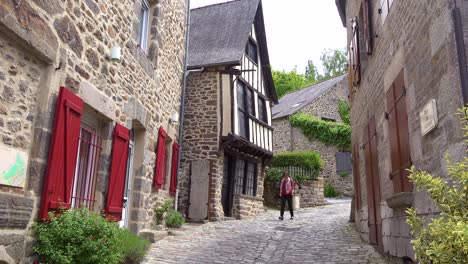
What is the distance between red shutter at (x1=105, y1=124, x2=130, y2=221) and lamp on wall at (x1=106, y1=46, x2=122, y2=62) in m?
0.93

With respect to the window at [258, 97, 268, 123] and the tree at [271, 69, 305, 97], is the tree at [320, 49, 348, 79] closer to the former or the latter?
the tree at [271, 69, 305, 97]

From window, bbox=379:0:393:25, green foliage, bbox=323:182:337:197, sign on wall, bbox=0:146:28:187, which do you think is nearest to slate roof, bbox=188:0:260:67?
window, bbox=379:0:393:25

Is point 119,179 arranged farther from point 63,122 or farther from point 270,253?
point 270,253

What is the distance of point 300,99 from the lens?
79.5 feet

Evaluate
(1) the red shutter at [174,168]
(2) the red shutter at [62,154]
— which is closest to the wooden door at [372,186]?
(1) the red shutter at [174,168]

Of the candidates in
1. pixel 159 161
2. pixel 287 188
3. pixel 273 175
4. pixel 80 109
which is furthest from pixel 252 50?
pixel 80 109

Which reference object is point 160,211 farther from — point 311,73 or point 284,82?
point 311,73

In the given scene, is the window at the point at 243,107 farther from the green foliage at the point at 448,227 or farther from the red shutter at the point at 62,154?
the green foliage at the point at 448,227

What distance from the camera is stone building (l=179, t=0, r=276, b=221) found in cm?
1111

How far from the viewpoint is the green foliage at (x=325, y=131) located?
20688mm

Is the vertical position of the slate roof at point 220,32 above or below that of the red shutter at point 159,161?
above

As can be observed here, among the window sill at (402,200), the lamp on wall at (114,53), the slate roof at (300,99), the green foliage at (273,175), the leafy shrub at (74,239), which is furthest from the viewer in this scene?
the slate roof at (300,99)

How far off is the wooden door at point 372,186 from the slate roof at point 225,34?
5286mm

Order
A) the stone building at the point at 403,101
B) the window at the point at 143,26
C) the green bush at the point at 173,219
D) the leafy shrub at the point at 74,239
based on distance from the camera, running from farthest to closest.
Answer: the green bush at the point at 173,219 < the window at the point at 143,26 < the leafy shrub at the point at 74,239 < the stone building at the point at 403,101
